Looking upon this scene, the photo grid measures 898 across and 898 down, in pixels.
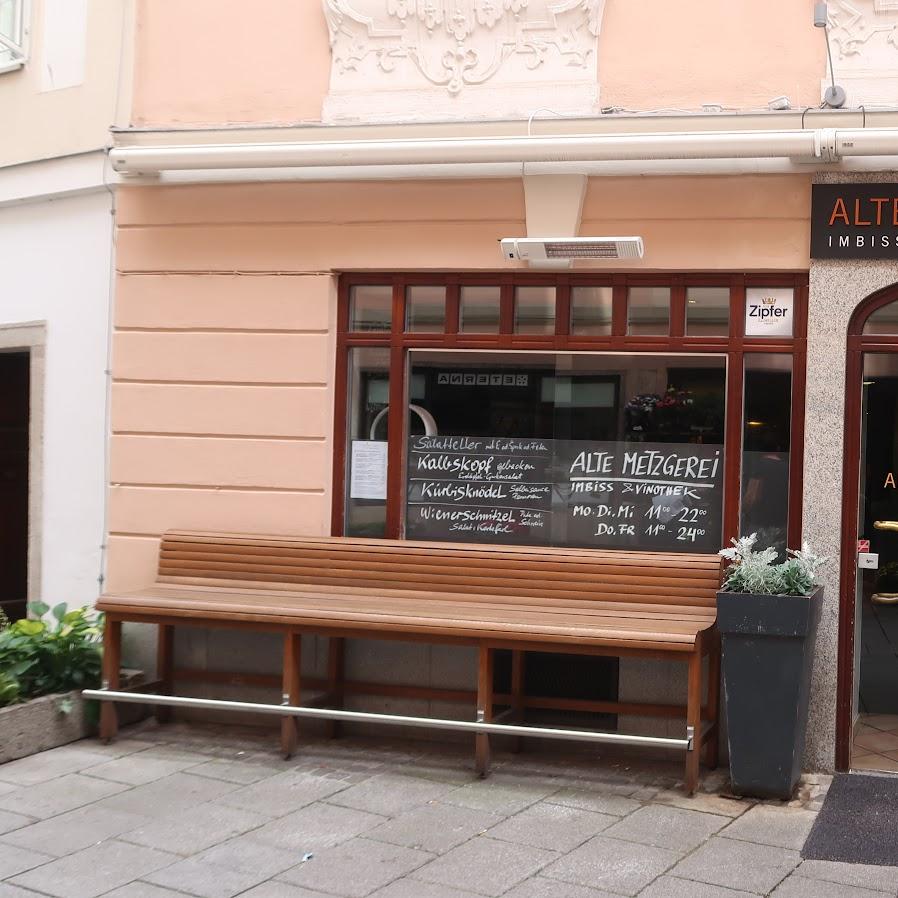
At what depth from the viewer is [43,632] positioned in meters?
7.27

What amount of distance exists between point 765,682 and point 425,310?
2.89 meters

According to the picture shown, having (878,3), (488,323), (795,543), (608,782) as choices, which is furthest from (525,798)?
(878,3)

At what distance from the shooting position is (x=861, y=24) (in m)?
6.64

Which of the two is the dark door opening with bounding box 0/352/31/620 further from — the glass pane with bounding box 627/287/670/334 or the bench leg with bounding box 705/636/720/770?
the bench leg with bounding box 705/636/720/770

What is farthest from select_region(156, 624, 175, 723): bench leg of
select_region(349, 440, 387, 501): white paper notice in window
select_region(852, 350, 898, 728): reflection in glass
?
select_region(852, 350, 898, 728): reflection in glass

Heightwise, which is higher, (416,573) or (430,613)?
(416,573)

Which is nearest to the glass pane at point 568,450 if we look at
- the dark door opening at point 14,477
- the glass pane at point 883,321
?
the glass pane at point 883,321

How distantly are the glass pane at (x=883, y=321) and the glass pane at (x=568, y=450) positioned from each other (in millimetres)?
825

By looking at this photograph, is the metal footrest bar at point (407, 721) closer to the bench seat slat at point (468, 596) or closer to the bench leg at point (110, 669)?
the bench leg at point (110, 669)

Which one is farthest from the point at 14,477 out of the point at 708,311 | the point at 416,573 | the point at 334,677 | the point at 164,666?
the point at 708,311

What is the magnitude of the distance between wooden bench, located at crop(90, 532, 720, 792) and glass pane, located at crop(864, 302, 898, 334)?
4.87ft

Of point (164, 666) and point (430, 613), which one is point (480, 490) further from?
point (164, 666)

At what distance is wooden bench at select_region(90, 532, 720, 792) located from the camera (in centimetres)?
625

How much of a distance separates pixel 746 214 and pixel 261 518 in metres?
3.29
